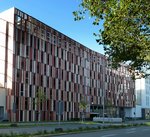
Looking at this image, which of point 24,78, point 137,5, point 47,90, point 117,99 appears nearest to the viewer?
point 137,5

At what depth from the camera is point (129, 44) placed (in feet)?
59.6

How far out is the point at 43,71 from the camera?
233ft

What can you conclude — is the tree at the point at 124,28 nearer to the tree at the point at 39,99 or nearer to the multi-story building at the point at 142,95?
the tree at the point at 39,99

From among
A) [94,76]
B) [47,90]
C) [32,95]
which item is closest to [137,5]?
[32,95]

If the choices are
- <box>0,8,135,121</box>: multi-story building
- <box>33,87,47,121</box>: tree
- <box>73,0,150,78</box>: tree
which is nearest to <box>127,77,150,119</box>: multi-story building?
<box>0,8,135,121</box>: multi-story building

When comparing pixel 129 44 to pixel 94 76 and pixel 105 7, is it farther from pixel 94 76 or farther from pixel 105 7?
pixel 94 76

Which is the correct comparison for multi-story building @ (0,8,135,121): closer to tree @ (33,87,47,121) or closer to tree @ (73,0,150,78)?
tree @ (33,87,47,121)

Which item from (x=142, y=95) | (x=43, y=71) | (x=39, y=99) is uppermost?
(x=43, y=71)

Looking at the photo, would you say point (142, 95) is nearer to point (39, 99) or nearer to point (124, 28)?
point (39, 99)

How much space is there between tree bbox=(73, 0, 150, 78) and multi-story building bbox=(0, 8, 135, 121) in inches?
1131

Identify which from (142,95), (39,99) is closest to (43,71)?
(39,99)

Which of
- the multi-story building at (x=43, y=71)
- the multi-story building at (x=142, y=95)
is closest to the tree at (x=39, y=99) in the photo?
the multi-story building at (x=43, y=71)

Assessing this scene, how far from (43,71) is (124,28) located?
5557 centimetres

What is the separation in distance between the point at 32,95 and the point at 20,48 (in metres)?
8.84
